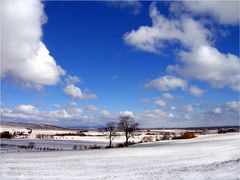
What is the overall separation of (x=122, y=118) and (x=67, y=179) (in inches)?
2801

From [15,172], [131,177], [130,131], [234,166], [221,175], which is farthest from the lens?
[130,131]

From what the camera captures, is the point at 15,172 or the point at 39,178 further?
the point at 15,172

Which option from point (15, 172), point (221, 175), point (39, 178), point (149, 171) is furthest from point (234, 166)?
point (15, 172)

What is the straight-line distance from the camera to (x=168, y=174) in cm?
3059

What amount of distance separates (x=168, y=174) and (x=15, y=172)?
13.9 meters

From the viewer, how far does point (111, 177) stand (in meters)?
30.8

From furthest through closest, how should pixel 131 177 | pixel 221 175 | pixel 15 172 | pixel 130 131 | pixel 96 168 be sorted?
pixel 130 131, pixel 96 168, pixel 15 172, pixel 131 177, pixel 221 175

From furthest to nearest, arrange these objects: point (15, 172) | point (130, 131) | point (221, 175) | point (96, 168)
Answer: point (130, 131), point (96, 168), point (15, 172), point (221, 175)

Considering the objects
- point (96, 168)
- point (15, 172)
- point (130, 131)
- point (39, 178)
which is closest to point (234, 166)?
point (96, 168)

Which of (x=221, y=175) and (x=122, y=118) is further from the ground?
(x=122, y=118)

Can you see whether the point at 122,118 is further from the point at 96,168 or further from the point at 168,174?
the point at 168,174

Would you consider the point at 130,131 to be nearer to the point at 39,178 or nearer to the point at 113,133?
A: the point at 113,133

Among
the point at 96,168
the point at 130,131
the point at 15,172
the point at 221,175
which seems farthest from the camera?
the point at 130,131

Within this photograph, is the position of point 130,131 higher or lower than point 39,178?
higher
